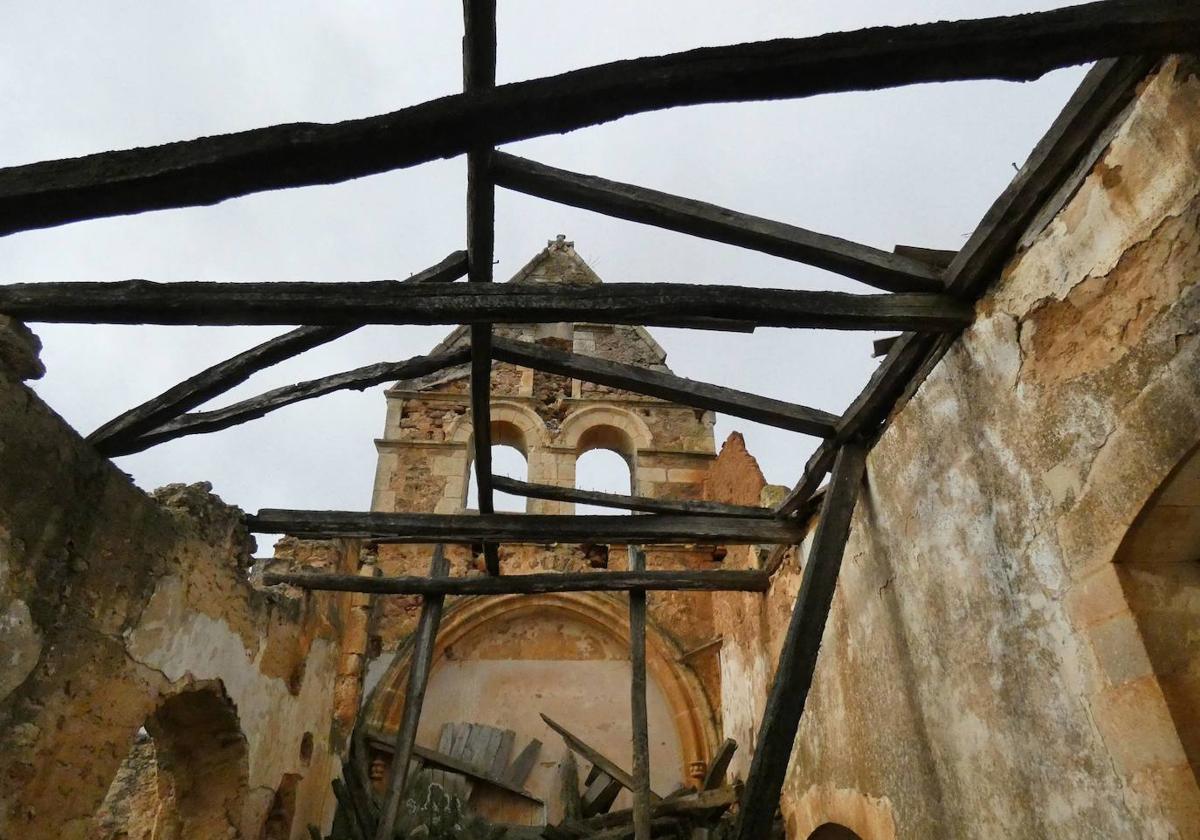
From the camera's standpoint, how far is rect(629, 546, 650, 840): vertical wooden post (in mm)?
6023

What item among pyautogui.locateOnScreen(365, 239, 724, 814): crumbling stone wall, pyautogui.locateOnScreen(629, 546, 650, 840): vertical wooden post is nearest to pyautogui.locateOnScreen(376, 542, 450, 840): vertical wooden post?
pyautogui.locateOnScreen(629, 546, 650, 840): vertical wooden post

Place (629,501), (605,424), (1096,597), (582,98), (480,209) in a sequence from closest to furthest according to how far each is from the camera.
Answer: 1. (582,98)
2. (1096,597)
3. (480,209)
4. (629,501)
5. (605,424)

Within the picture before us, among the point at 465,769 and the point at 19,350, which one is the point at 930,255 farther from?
the point at 465,769

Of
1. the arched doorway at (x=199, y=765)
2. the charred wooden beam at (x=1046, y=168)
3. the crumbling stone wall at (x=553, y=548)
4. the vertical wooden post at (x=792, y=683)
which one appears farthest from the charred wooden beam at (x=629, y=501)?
the crumbling stone wall at (x=553, y=548)

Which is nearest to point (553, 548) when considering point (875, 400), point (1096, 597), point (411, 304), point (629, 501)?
point (629, 501)

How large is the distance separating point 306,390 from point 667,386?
2.21 m

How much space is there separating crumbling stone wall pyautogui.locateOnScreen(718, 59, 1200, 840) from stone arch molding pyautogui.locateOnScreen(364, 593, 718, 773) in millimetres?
4306

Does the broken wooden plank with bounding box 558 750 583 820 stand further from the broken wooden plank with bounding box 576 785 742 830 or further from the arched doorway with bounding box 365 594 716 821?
the broken wooden plank with bounding box 576 785 742 830

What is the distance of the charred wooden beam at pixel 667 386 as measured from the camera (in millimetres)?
4383

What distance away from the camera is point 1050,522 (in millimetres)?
2885

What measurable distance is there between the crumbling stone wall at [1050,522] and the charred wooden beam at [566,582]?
2167 mm

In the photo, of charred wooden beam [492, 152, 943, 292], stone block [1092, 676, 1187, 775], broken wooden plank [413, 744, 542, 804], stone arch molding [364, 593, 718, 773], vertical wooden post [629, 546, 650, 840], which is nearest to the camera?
stone block [1092, 676, 1187, 775]

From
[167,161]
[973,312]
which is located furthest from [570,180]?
[973,312]

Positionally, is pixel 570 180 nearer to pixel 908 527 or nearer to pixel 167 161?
pixel 167 161
